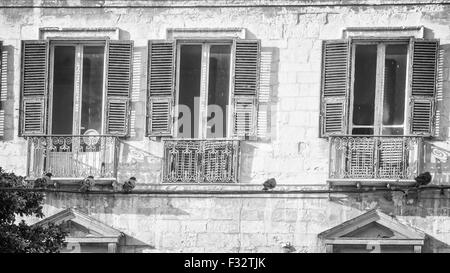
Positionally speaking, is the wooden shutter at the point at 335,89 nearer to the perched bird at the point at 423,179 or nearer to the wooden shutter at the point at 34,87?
the perched bird at the point at 423,179

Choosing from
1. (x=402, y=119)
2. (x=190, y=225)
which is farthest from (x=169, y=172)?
(x=402, y=119)

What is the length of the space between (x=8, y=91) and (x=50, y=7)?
1653mm

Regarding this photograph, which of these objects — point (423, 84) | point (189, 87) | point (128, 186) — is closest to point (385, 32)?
point (423, 84)

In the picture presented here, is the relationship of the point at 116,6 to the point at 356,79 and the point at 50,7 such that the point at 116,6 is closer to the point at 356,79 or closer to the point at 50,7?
the point at 50,7

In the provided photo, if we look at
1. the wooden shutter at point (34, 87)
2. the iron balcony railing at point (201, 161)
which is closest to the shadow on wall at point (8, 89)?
the wooden shutter at point (34, 87)

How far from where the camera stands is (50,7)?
48.0m

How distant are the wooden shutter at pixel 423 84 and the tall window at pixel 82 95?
215 inches

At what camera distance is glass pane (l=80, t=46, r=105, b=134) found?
157ft

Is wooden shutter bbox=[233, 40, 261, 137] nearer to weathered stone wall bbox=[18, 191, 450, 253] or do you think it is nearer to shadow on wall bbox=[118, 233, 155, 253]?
weathered stone wall bbox=[18, 191, 450, 253]

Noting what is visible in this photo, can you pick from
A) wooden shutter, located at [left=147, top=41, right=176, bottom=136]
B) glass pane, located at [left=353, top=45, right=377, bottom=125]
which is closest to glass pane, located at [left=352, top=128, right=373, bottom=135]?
glass pane, located at [left=353, top=45, right=377, bottom=125]

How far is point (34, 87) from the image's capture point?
47.8 m

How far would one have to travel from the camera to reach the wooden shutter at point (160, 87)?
47406mm

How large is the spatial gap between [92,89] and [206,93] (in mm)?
2031
